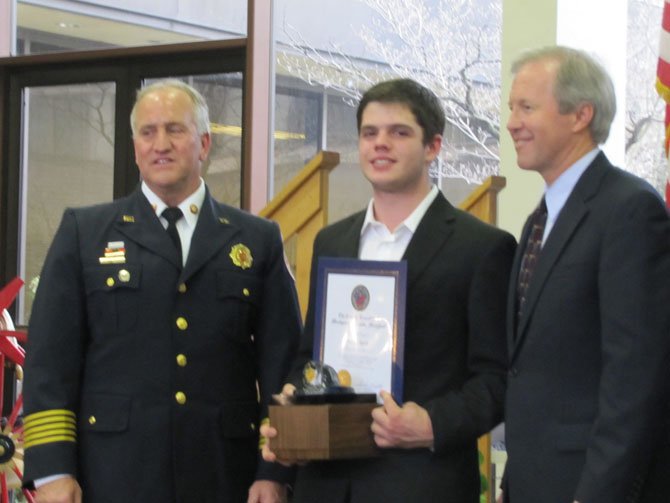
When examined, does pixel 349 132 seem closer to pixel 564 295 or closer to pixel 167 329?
pixel 167 329

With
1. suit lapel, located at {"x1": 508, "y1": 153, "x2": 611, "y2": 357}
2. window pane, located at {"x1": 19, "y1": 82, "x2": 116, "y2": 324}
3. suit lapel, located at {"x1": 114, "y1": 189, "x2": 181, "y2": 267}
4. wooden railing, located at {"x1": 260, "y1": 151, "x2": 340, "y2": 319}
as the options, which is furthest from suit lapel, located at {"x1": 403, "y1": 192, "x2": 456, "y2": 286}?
window pane, located at {"x1": 19, "y1": 82, "x2": 116, "y2": 324}

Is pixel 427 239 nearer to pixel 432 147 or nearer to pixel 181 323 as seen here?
pixel 432 147

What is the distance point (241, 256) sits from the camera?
2.63 meters

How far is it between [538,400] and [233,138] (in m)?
4.84

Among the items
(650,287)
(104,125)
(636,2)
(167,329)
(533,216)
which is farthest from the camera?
(104,125)

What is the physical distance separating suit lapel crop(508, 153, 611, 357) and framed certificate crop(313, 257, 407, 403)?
0.79ft

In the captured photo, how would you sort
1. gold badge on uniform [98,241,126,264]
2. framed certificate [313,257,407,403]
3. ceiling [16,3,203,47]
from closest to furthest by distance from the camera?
framed certificate [313,257,407,403] → gold badge on uniform [98,241,126,264] → ceiling [16,3,203,47]

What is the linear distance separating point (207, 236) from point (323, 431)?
0.69 meters

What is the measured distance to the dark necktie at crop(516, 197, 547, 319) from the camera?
2.15 m

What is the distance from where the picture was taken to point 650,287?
193 cm

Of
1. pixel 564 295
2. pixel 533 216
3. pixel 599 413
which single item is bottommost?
pixel 599 413

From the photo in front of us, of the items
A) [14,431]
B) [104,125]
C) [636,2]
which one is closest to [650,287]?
[14,431]

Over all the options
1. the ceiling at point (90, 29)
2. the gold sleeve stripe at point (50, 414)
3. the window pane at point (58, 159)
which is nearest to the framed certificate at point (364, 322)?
the gold sleeve stripe at point (50, 414)

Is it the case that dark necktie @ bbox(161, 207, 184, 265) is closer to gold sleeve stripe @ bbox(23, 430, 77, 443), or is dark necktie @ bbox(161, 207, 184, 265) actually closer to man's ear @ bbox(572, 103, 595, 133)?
gold sleeve stripe @ bbox(23, 430, 77, 443)
